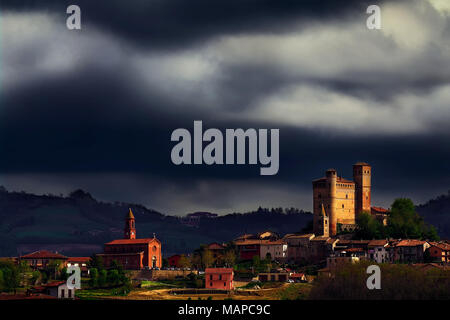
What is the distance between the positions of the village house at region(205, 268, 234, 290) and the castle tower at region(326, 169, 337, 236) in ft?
90.6

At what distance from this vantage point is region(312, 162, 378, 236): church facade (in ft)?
495

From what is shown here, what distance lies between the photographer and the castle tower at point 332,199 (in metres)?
151

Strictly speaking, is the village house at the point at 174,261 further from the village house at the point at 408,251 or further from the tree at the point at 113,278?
the village house at the point at 408,251

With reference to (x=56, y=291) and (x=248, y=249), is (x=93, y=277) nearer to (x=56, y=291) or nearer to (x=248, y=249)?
(x=56, y=291)

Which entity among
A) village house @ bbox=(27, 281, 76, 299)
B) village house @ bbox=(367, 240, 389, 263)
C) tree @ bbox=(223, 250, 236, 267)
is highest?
village house @ bbox=(367, 240, 389, 263)

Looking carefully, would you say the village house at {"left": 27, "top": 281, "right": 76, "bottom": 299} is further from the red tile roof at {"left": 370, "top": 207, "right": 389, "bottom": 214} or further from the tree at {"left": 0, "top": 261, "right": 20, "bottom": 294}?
the red tile roof at {"left": 370, "top": 207, "right": 389, "bottom": 214}

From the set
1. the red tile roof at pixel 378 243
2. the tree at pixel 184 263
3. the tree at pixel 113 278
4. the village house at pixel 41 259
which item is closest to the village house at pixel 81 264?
the village house at pixel 41 259

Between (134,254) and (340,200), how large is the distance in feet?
97.3

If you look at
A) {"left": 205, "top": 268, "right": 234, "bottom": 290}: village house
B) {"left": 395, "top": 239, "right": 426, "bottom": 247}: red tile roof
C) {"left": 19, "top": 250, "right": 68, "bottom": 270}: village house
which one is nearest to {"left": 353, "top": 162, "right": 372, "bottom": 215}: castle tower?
{"left": 395, "top": 239, "right": 426, "bottom": 247}: red tile roof

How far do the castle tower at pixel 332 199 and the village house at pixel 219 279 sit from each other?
27.6 metres
